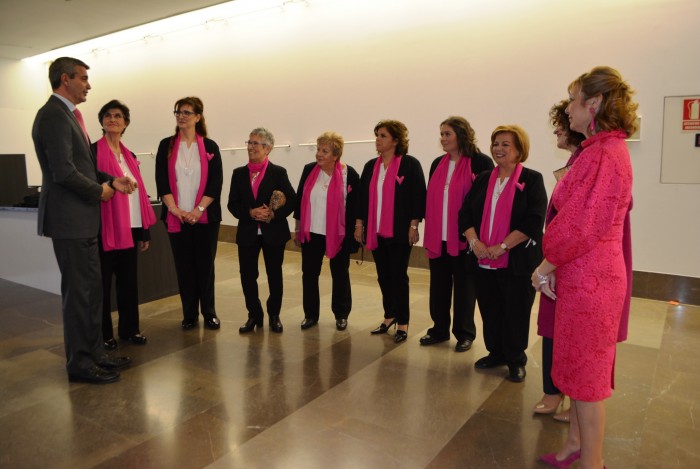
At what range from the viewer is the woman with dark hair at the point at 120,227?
136 inches

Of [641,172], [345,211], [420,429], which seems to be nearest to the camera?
[420,429]

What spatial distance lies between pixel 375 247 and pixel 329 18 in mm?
4255

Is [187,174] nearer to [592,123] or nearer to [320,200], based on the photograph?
[320,200]

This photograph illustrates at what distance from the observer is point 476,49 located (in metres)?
5.72

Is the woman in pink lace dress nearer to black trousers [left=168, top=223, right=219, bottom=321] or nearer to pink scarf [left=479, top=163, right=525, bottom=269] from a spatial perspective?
pink scarf [left=479, top=163, right=525, bottom=269]

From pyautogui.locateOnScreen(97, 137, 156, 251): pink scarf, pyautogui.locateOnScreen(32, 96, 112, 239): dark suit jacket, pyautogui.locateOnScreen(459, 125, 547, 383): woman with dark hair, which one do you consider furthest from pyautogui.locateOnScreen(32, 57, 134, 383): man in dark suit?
pyautogui.locateOnScreen(459, 125, 547, 383): woman with dark hair

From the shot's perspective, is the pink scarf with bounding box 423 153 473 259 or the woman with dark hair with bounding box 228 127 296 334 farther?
the woman with dark hair with bounding box 228 127 296 334

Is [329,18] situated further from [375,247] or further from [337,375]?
[337,375]

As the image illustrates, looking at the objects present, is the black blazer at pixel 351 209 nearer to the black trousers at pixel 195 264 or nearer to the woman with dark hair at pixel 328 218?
the woman with dark hair at pixel 328 218

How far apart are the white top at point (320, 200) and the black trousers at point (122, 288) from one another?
4.40 feet

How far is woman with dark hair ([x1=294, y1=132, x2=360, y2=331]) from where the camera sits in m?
3.87

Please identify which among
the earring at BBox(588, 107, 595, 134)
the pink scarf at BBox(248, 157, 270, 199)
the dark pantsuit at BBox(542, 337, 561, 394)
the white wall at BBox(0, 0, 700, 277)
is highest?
the white wall at BBox(0, 0, 700, 277)

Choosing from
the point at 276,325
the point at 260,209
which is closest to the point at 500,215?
the point at 260,209

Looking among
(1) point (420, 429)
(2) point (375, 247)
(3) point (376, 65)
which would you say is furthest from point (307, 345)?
(3) point (376, 65)
